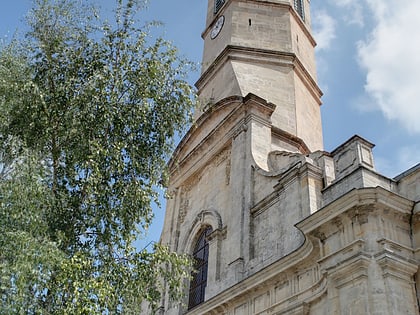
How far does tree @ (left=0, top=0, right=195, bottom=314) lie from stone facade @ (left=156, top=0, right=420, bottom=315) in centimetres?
220

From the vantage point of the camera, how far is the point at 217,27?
772 inches

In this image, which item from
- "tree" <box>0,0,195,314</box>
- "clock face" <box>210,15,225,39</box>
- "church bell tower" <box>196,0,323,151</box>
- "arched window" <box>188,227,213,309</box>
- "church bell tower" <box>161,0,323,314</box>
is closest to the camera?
"tree" <box>0,0,195,314</box>

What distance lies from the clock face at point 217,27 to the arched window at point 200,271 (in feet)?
27.3

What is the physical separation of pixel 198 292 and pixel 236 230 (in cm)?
218

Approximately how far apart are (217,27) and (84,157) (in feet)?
40.8

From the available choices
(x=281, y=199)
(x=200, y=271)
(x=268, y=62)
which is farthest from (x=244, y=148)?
(x=268, y=62)

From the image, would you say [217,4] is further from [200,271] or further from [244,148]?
[200,271]

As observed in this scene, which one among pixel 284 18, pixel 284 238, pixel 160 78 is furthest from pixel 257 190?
pixel 284 18

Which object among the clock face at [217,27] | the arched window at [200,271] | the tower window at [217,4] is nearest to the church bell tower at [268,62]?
the clock face at [217,27]

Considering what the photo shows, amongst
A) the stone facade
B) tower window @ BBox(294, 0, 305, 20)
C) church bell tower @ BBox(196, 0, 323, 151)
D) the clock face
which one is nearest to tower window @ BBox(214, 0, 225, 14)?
the stone facade

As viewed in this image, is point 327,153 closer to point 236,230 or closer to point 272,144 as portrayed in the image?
point 236,230

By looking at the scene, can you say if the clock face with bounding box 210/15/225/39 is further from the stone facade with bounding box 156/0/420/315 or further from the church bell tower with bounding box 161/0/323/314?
the stone facade with bounding box 156/0/420/315

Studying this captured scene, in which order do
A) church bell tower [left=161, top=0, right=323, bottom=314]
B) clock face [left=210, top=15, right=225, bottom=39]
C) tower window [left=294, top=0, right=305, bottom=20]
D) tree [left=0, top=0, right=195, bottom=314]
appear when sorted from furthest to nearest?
tower window [left=294, top=0, right=305, bottom=20], clock face [left=210, top=15, right=225, bottom=39], church bell tower [left=161, top=0, right=323, bottom=314], tree [left=0, top=0, right=195, bottom=314]

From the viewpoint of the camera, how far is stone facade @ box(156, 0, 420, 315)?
26.8ft
